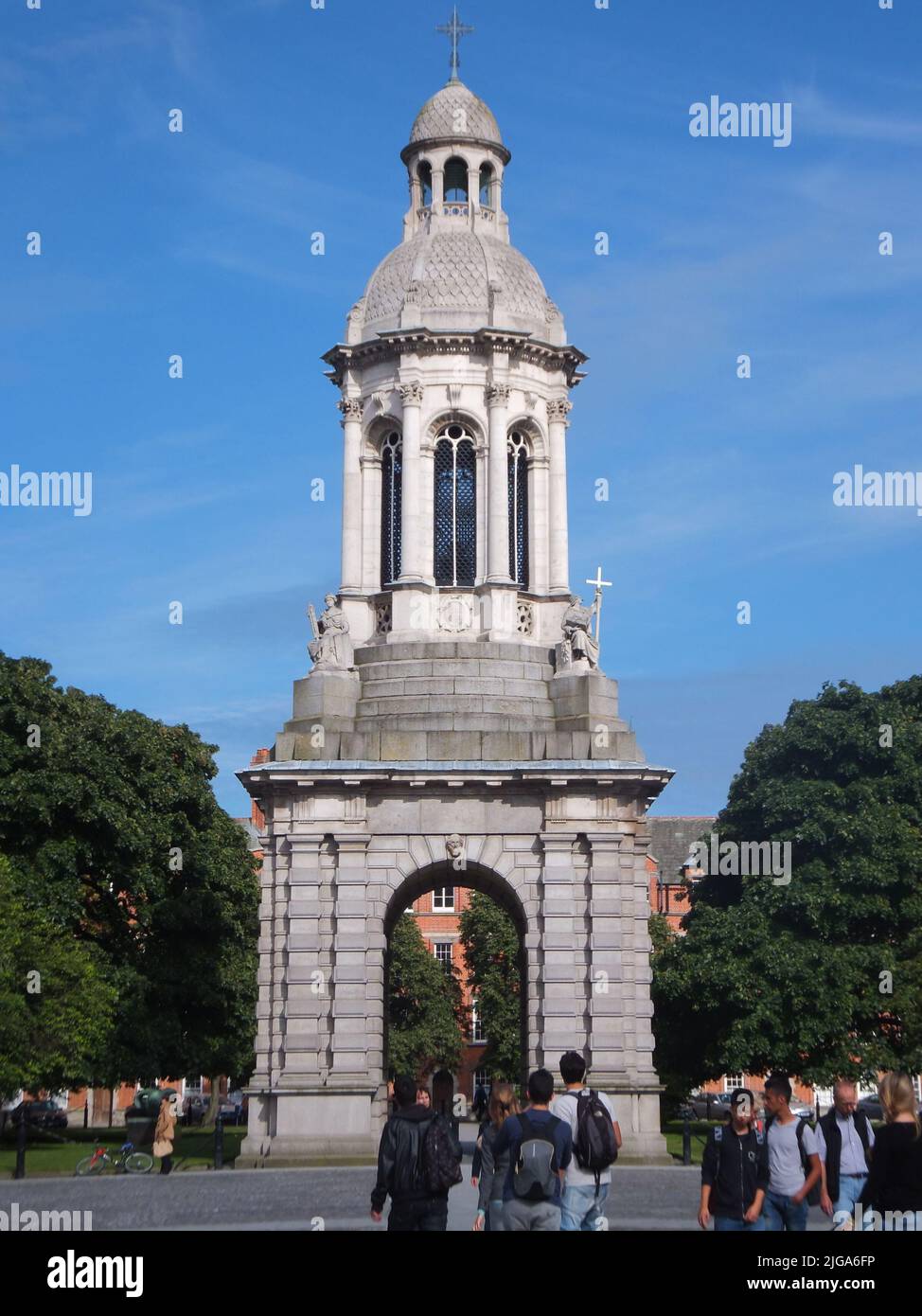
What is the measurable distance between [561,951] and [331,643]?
27.7 ft

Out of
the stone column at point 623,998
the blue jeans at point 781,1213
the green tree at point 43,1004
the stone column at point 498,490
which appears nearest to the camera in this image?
the blue jeans at point 781,1213

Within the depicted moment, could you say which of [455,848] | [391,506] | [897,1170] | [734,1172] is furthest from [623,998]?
[897,1170]

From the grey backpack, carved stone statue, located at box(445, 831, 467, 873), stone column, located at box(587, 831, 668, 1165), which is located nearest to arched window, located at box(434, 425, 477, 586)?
carved stone statue, located at box(445, 831, 467, 873)

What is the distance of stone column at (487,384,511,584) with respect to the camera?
127ft

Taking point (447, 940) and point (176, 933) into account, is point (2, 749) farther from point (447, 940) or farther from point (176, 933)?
point (447, 940)

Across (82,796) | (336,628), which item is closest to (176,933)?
(82,796)

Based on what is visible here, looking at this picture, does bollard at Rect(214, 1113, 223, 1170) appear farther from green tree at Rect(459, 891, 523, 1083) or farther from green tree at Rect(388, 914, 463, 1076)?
green tree at Rect(388, 914, 463, 1076)

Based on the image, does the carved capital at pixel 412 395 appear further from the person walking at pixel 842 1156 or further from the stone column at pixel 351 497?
the person walking at pixel 842 1156

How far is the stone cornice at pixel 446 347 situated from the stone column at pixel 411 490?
3.43 ft

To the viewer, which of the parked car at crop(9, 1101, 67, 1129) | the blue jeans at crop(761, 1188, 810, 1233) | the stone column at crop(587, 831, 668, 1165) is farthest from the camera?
the parked car at crop(9, 1101, 67, 1129)

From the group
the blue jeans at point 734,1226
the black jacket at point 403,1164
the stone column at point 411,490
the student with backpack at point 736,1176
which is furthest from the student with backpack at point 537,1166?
the stone column at point 411,490

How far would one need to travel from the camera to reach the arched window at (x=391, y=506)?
131 feet

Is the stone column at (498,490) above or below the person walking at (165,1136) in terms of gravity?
above

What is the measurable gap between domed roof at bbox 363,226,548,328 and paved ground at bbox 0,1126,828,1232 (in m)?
19.4
